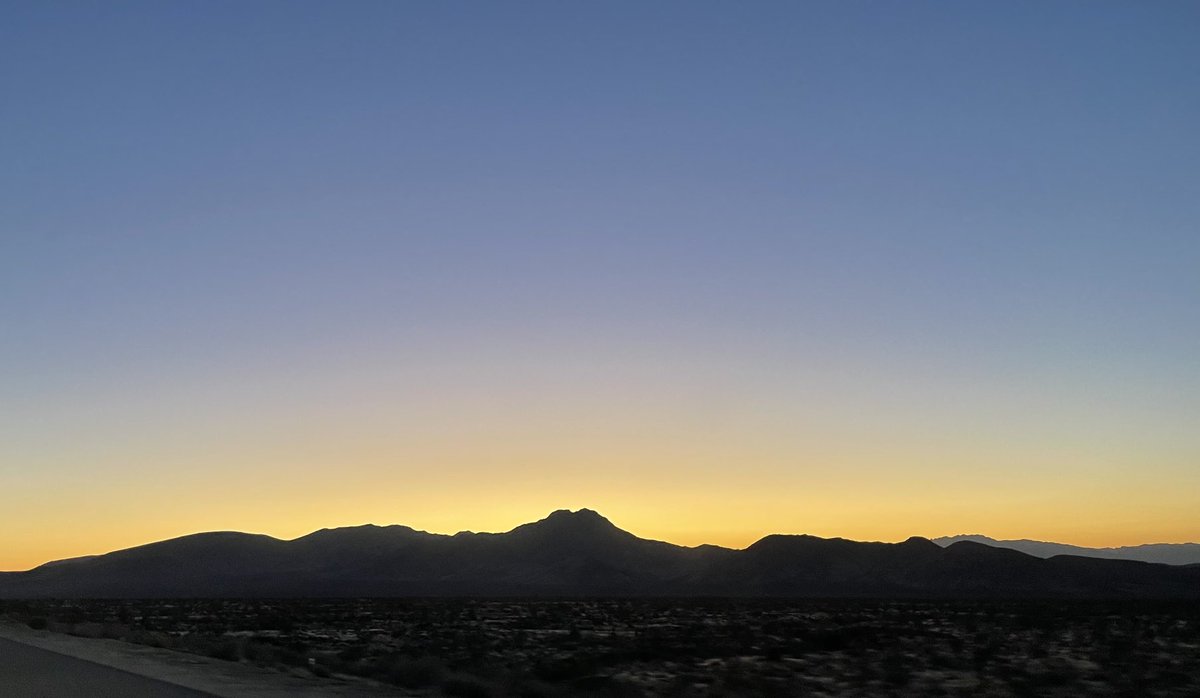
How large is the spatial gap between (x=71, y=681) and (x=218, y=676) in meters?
3.34

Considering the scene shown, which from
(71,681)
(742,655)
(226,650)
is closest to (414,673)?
(71,681)

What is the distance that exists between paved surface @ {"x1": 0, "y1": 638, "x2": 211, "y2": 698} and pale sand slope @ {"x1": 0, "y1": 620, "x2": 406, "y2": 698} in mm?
462

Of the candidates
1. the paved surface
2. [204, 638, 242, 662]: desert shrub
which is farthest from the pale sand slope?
[204, 638, 242, 662]: desert shrub

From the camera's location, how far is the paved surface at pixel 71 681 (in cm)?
1750

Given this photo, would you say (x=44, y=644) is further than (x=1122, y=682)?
Yes

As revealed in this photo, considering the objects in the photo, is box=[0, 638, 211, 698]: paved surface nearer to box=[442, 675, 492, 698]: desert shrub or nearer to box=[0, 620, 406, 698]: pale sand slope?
box=[0, 620, 406, 698]: pale sand slope

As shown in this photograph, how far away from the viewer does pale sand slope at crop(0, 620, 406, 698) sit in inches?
771

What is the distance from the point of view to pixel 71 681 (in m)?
19.3

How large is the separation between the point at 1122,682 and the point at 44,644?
1104 inches

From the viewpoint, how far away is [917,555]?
199000 mm

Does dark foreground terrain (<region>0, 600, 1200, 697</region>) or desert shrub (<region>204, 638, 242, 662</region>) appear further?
desert shrub (<region>204, 638, 242, 662</region>)

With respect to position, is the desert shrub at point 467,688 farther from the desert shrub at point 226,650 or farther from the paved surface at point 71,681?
the desert shrub at point 226,650

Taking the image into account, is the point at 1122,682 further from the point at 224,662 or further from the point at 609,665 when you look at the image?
the point at 224,662

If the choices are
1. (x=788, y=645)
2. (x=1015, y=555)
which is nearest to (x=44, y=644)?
(x=788, y=645)
